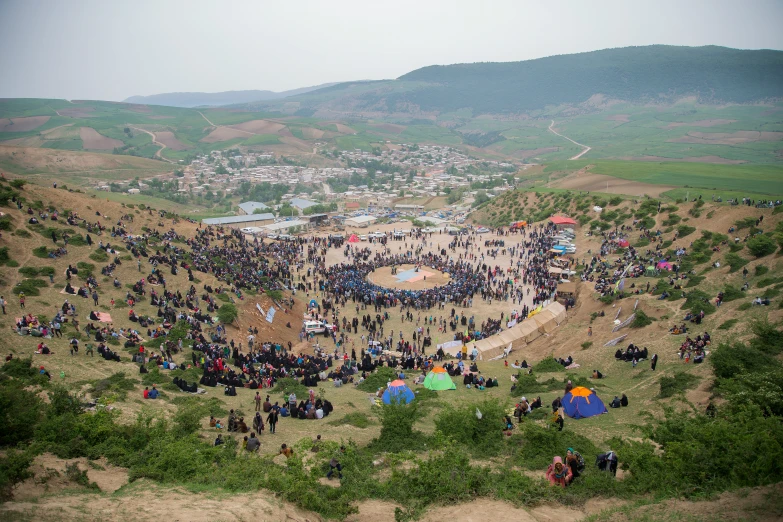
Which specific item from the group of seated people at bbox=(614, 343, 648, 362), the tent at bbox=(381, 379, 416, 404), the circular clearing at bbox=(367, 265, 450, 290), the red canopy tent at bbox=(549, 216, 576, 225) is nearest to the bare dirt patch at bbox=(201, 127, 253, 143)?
the red canopy tent at bbox=(549, 216, 576, 225)

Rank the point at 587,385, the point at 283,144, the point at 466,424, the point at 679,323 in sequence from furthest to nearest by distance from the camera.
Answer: the point at 283,144 < the point at 679,323 < the point at 587,385 < the point at 466,424

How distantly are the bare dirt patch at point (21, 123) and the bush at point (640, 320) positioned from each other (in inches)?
6722

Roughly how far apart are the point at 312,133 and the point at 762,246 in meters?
162

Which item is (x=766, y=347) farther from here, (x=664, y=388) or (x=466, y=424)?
(x=466, y=424)

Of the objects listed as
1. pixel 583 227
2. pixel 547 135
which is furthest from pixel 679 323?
pixel 547 135

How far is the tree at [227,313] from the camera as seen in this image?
29062mm

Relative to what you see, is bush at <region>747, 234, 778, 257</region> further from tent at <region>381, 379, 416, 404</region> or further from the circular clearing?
tent at <region>381, 379, 416, 404</region>

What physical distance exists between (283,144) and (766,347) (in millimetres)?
157729

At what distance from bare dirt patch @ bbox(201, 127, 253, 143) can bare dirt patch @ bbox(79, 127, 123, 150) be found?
27.9m

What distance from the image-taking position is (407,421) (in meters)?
15.4

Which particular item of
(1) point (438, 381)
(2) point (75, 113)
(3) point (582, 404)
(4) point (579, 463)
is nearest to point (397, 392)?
(1) point (438, 381)

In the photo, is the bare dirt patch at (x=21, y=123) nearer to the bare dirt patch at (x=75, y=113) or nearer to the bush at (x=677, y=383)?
the bare dirt patch at (x=75, y=113)

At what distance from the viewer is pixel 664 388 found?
1727 cm

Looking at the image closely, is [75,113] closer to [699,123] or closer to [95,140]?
[95,140]
